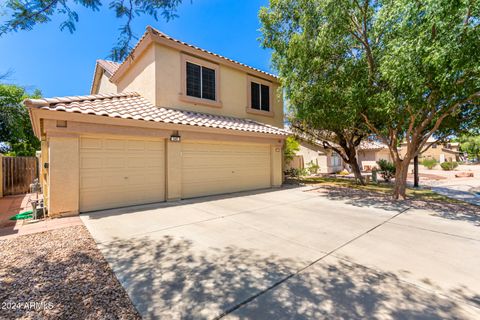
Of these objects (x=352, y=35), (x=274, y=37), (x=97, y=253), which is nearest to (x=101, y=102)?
(x=97, y=253)

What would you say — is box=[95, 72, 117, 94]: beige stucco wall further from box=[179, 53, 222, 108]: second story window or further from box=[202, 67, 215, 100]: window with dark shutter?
box=[202, 67, 215, 100]: window with dark shutter

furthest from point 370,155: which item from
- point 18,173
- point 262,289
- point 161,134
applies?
point 18,173

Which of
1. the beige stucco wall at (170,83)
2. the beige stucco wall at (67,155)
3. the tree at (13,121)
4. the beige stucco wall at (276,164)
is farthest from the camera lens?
the tree at (13,121)

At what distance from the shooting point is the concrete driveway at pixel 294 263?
9.16 feet

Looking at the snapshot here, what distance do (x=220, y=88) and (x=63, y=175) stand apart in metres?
7.83

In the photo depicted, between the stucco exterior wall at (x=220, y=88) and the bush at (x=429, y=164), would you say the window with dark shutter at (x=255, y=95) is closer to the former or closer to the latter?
the stucco exterior wall at (x=220, y=88)

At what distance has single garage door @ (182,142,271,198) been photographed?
381 inches

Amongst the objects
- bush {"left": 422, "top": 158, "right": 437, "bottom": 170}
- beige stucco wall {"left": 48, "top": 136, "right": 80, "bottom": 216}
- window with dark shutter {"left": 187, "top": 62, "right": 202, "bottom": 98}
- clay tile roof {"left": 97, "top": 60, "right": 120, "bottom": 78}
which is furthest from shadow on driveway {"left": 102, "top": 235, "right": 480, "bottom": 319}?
bush {"left": 422, "top": 158, "right": 437, "bottom": 170}

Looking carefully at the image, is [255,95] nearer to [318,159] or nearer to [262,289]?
[262,289]

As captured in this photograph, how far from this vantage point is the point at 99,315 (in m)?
2.62

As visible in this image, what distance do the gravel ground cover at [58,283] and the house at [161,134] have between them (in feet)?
9.00

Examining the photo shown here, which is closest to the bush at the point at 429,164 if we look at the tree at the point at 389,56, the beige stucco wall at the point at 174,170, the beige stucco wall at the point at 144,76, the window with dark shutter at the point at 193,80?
the tree at the point at 389,56

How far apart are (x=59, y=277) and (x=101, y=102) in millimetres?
6688

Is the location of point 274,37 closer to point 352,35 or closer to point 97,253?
point 352,35
